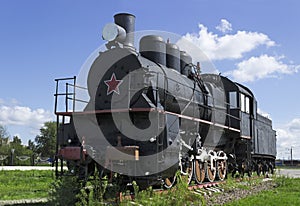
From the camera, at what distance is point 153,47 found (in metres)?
12.6

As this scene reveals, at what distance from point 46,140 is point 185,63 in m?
69.2

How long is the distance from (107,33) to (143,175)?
419 centimetres

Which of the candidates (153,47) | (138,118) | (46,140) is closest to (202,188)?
(138,118)

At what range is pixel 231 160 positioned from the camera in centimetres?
1758

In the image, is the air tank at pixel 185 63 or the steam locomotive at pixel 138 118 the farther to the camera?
the air tank at pixel 185 63

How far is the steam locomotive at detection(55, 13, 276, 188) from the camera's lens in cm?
1003

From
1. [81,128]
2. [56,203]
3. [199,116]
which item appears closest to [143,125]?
[81,128]

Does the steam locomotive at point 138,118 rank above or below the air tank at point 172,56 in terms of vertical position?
below

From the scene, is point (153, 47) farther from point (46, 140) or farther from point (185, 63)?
point (46, 140)

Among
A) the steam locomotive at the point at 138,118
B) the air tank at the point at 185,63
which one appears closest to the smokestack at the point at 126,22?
the steam locomotive at the point at 138,118

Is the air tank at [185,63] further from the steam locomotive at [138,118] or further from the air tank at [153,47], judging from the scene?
the air tank at [153,47]

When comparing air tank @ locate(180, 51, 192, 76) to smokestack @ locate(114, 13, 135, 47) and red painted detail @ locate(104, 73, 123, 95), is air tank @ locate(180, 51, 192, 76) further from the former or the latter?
red painted detail @ locate(104, 73, 123, 95)

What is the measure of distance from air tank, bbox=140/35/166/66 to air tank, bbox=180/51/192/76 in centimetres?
184

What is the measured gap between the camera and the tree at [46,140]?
77.0 m
